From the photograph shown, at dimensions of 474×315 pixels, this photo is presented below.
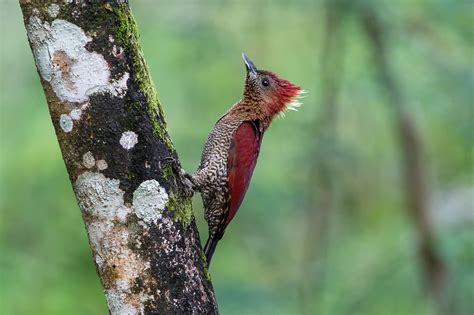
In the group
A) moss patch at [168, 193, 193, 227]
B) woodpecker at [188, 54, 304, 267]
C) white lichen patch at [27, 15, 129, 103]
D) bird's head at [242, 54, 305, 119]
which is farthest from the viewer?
bird's head at [242, 54, 305, 119]

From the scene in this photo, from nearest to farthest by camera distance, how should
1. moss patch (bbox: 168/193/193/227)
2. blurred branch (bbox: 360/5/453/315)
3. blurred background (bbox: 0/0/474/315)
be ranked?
moss patch (bbox: 168/193/193/227), blurred background (bbox: 0/0/474/315), blurred branch (bbox: 360/5/453/315)

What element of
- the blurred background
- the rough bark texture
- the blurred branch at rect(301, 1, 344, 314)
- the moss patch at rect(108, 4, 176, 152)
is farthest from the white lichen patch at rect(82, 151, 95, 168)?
the blurred branch at rect(301, 1, 344, 314)

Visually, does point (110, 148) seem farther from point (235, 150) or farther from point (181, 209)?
point (235, 150)

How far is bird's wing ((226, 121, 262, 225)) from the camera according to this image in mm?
4469

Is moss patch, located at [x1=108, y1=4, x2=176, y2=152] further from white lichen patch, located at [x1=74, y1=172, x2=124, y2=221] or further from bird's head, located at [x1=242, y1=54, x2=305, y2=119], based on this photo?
bird's head, located at [x1=242, y1=54, x2=305, y2=119]

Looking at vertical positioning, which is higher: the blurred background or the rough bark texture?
the blurred background

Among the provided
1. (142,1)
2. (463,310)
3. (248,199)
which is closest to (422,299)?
(463,310)

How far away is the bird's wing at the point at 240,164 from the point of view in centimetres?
447

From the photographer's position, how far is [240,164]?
179 inches

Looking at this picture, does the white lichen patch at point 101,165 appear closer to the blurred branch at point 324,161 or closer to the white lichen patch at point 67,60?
the white lichen patch at point 67,60

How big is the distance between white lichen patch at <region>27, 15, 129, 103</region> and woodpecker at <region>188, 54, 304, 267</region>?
147 cm

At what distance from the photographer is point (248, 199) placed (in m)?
8.02

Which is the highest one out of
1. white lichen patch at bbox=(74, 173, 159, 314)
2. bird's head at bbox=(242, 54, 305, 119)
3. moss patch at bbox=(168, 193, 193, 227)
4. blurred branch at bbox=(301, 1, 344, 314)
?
blurred branch at bbox=(301, 1, 344, 314)

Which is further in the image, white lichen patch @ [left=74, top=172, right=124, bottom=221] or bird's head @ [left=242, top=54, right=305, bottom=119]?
bird's head @ [left=242, top=54, right=305, bottom=119]
